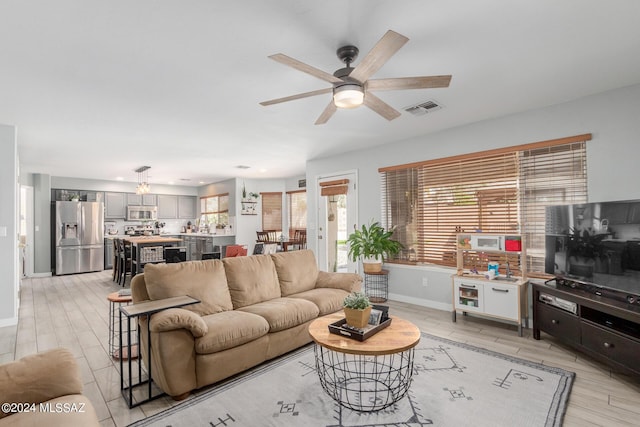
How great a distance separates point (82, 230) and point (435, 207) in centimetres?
825

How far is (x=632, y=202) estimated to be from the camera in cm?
275

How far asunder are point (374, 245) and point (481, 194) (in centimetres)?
160

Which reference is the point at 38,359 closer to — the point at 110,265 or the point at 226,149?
the point at 226,149

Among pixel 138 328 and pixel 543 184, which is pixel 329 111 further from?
pixel 543 184

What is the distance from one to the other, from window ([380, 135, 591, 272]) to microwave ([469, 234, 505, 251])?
26 cm

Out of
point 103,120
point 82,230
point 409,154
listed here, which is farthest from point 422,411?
point 82,230

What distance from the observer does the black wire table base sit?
85.7 inches

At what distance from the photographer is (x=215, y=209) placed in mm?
9953

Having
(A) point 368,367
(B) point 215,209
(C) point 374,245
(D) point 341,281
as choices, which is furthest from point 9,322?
(B) point 215,209

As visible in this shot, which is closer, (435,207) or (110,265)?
(435,207)

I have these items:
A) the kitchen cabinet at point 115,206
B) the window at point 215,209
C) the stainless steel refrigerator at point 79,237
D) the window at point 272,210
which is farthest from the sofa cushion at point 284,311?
the kitchen cabinet at point 115,206

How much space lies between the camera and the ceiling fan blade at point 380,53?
173cm

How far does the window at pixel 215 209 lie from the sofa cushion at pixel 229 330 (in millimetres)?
6836

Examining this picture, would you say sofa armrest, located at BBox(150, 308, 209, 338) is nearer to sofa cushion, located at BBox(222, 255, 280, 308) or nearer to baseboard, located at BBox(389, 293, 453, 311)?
sofa cushion, located at BBox(222, 255, 280, 308)
